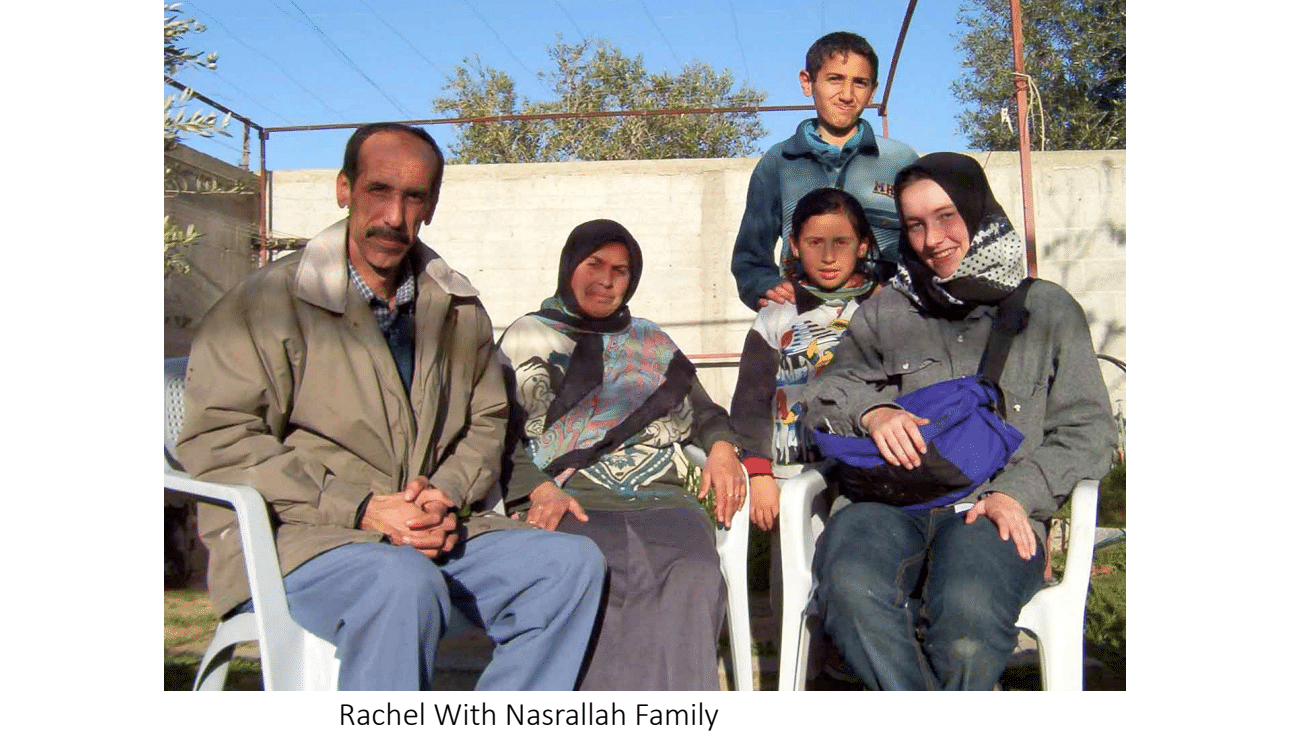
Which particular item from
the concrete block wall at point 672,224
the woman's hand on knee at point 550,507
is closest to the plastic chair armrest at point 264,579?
the woman's hand on knee at point 550,507

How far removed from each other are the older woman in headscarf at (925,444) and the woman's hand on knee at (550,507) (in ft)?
2.08

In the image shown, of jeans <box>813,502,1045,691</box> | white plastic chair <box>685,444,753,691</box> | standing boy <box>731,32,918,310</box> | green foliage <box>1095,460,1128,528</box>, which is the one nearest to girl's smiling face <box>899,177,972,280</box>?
standing boy <box>731,32,918,310</box>

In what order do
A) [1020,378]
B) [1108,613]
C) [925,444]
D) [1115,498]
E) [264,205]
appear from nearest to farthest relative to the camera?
1. [925,444]
2. [1020,378]
3. [1108,613]
4. [1115,498]
5. [264,205]

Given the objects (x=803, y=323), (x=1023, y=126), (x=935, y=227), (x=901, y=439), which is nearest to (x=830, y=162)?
(x=803, y=323)

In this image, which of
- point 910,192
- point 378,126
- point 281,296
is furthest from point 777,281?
point 281,296

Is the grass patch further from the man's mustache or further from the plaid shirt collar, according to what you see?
the man's mustache

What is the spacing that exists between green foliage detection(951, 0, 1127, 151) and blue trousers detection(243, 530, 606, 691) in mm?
2697

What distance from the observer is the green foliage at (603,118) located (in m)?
3.96

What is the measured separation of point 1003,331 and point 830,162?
3.32ft

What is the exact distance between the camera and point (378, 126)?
2.49 m

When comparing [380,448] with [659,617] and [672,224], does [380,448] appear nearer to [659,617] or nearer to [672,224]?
[659,617]

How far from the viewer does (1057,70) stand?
5.71 m

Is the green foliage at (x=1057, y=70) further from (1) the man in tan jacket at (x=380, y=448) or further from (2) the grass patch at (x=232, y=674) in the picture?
(2) the grass patch at (x=232, y=674)

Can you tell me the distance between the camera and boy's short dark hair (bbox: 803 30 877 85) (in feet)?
10.3
